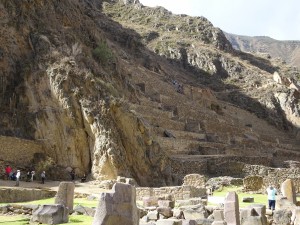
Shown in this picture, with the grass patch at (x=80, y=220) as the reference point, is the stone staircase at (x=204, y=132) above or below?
above

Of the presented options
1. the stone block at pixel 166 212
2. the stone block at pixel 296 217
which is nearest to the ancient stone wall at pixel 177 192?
the stone block at pixel 166 212

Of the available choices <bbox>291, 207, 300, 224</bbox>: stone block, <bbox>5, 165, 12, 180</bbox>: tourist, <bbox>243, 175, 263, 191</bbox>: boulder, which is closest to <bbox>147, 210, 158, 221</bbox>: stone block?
<bbox>291, 207, 300, 224</bbox>: stone block

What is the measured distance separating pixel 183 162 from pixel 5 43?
1484cm

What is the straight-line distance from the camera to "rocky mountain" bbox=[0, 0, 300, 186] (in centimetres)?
2870

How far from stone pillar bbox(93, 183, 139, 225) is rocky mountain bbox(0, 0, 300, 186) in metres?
18.9

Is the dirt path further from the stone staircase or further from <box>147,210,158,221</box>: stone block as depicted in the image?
<box>147,210,158,221</box>: stone block

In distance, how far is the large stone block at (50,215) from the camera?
12438 millimetres

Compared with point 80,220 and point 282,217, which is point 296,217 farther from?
point 80,220

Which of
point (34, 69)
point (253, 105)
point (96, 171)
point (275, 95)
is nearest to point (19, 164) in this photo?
point (96, 171)

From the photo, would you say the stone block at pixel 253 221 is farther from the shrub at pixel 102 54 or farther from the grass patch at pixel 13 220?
the shrub at pixel 102 54

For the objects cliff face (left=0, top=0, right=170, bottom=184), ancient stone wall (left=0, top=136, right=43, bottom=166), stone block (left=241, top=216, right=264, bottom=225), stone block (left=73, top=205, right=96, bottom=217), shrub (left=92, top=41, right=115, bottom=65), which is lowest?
stone block (left=241, top=216, right=264, bottom=225)

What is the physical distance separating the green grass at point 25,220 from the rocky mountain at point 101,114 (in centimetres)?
1349

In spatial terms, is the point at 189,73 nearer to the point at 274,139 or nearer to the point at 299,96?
the point at 299,96

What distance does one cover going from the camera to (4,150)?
26656mm
